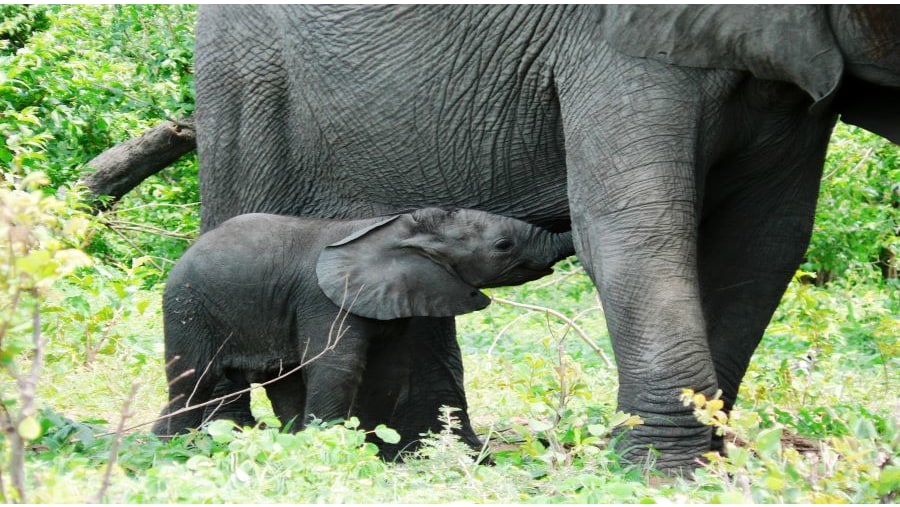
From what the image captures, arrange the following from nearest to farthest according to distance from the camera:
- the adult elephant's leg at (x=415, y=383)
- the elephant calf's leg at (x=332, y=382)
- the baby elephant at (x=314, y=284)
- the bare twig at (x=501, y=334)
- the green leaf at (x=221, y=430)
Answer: the green leaf at (x=221, y=430) → the elephant calf's leg at (x=332, y=382) → the baby elephant at (x=314, y=284) → the adult elephant's leg at (x=415, y=383) → the bare twig at (x=501, y=334)

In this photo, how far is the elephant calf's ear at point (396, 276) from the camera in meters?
5.17

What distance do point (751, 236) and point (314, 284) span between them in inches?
60.2

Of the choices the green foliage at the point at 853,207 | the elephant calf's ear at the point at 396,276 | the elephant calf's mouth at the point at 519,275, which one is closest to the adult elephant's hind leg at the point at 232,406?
the elephant calf's ear at the point at 396,276

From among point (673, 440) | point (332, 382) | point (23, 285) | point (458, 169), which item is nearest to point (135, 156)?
point (458, 169)

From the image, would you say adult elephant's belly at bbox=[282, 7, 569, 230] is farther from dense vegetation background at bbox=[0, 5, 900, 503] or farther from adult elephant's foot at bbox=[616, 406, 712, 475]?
adult elephant's foot at bbox=[616, 406, 712, 475]

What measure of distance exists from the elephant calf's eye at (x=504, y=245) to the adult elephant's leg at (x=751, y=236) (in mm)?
670

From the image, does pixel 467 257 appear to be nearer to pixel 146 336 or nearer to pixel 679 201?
pixel 679 201

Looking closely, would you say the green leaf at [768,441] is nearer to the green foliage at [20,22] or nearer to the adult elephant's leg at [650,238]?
the adult elephant's leg at [650,238]

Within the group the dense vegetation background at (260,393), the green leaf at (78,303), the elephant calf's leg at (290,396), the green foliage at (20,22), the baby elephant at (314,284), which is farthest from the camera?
the green foliage at (20,22)

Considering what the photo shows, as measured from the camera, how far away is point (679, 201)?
14.3 ft

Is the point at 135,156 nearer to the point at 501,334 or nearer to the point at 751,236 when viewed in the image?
the point at 501,334

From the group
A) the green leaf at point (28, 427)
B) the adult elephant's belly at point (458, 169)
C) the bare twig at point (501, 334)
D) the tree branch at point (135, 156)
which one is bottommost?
the green leaf at point (28, 427)

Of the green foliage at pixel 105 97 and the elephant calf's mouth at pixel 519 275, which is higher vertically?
the green foliage at pixel 105 97

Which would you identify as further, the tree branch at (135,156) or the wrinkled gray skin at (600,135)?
the tree branch at (135,156)
